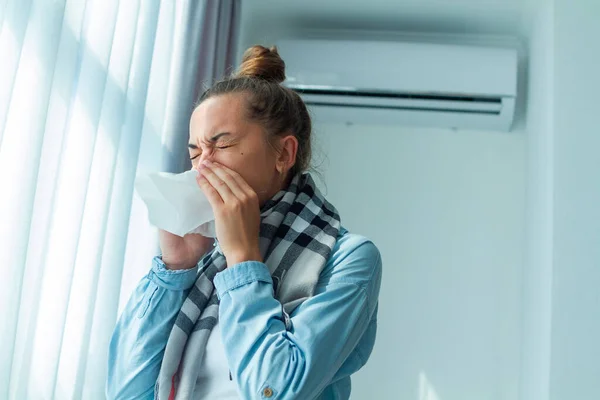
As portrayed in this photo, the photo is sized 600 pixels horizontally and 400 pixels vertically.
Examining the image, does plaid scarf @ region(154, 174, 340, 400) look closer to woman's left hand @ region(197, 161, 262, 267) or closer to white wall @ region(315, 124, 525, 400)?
woman's left hand @ region(197, 161, 262, 267)

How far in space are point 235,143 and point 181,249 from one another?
188mm

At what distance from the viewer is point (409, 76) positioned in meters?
2.96

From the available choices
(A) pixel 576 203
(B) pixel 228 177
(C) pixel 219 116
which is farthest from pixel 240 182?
(A) pixel 576 203

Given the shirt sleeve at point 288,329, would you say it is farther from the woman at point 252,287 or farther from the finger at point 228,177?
the finger at point 228,177

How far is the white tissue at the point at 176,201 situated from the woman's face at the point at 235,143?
0.14 feet

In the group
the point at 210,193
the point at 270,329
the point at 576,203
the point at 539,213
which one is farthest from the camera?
the point at 539,213

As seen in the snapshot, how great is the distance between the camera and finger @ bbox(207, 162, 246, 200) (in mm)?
1194

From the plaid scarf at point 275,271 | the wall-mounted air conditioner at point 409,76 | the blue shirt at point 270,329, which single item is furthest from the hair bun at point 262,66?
the wall-mounted air conditioner at point 409,76

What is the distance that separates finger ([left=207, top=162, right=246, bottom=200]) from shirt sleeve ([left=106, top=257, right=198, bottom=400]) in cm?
17

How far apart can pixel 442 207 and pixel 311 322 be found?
2042mm

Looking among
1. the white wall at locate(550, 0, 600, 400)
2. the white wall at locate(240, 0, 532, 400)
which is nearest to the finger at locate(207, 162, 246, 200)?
the white wall at locate(550, 0, 600, 400)

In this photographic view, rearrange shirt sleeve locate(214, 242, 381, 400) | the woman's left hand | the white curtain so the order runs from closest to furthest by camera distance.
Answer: shirt sleeve locate(214, 242, 381, 400) < the woman's left hand < the white curtain

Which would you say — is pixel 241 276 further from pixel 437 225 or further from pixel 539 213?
pixel 437 225

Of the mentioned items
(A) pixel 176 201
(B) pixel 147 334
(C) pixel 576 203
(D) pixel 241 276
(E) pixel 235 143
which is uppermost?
(C) pixel 576 203
